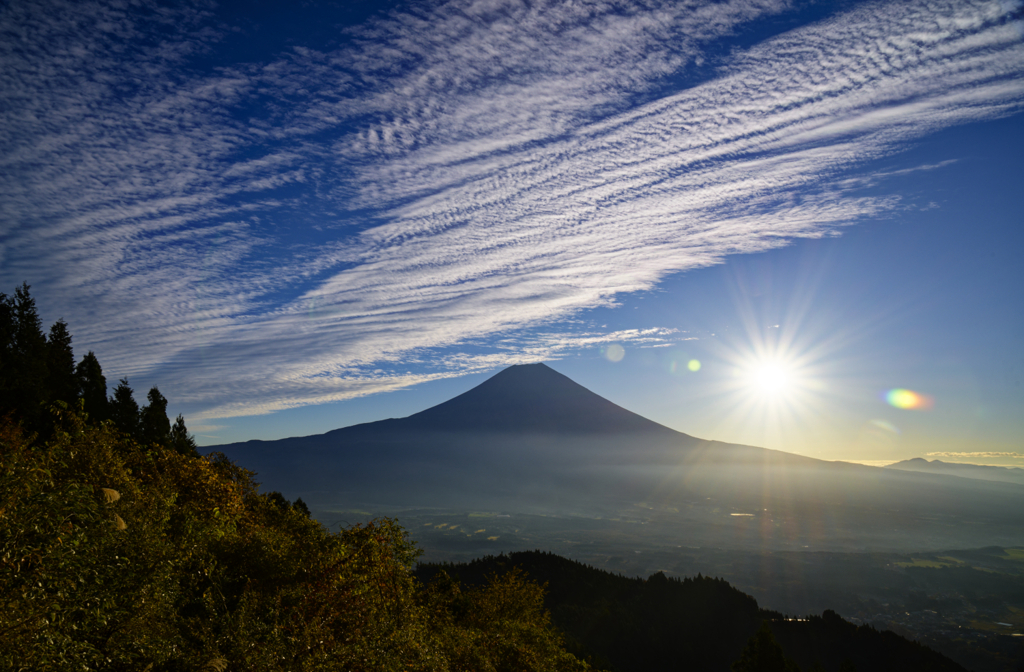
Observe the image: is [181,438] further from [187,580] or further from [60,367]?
[187,580]

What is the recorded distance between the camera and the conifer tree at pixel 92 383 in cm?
4591

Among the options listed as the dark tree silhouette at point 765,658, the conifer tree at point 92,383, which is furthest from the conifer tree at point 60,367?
the dark tree silhouette at point 765,658

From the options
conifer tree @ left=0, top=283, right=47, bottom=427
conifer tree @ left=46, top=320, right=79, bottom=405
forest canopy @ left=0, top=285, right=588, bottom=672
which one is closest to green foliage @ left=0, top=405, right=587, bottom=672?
forest canopy @ left=0, top=285, right=588, bottom=672

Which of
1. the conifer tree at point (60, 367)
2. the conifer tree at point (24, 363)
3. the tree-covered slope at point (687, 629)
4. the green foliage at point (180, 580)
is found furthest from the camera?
the tree-covered slope at point (687, 629)

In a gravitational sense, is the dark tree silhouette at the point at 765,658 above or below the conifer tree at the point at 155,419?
below

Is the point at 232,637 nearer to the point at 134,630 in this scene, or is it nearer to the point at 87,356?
the point at 134,630

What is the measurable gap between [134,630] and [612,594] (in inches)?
4029

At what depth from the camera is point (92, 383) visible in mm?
47219

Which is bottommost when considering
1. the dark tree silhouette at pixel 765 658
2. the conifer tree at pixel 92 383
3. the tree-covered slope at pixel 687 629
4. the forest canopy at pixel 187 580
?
the tree-covered slope at pixel 687 629

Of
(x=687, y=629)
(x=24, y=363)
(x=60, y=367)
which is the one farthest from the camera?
(x=687, y=629)

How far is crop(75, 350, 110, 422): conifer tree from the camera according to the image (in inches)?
1807

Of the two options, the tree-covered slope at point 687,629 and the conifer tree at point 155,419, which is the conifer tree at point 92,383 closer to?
the conifer tree at point 155,419

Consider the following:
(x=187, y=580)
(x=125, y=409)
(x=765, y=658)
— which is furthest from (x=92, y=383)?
(x=765, y=658)

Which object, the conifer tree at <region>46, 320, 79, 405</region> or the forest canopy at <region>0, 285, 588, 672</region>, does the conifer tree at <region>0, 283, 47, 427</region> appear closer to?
the conifer tree at <region>46, 320, 79, 405</region>
